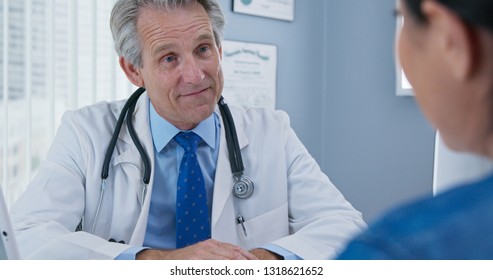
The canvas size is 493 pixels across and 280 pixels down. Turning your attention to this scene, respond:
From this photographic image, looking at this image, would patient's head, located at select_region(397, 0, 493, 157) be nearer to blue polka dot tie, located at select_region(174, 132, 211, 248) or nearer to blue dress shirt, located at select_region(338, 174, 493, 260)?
blue dress shirt, located at select_region(338, 174, 493, 260)

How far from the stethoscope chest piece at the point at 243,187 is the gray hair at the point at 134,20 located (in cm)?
36

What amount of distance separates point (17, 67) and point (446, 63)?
1951mm

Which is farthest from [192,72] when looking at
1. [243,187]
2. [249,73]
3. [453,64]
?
[249,73]

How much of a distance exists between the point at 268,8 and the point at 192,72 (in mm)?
1527

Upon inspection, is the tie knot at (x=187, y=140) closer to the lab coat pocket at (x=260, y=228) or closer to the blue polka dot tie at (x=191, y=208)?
the blue polka dot tie at (x=191, y=208)

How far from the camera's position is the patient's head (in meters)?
0.35

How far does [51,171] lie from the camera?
55.5 inches

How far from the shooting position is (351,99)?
9.62 feet

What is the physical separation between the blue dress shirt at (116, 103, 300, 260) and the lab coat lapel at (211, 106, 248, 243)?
0.03m

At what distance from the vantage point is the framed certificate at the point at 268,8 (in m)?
2.75

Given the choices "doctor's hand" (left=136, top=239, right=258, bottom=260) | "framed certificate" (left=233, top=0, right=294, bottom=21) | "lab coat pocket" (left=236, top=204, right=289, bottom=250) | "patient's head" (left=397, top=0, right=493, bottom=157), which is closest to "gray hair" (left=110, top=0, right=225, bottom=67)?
"lab coat pocket" (left=236, top=204, right=289, bottom=250)

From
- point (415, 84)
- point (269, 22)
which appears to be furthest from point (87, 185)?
point (269, 22)

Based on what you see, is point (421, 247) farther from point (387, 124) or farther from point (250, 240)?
point (387, 124)

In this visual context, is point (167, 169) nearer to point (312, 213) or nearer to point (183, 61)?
point (183, 61)
